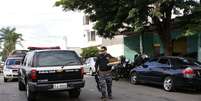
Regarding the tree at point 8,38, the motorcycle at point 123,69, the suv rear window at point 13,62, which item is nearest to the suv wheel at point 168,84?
the motorcycle at point 123,69

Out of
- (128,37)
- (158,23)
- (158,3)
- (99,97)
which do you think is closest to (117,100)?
(99,97)

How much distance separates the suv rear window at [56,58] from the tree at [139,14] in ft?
24.9

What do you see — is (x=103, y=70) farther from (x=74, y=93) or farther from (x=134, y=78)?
(x=134, y=78)

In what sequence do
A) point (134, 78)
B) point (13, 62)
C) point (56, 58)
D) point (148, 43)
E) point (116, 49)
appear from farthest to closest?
1. point (116, 49)
2. point (148, 43)
3. point (13, 62)
4. point (134, 78)
5. point (56, 58)

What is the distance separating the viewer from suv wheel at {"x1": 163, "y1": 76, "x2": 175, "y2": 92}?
18.4 metres

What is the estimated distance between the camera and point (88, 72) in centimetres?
3456

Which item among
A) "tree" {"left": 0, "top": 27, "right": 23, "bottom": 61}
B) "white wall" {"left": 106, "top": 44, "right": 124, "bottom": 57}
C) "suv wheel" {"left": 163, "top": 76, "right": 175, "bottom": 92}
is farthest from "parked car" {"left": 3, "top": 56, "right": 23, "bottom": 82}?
"tree" {"left": 0, "top": 27, "right": 23, "bottom": 61}

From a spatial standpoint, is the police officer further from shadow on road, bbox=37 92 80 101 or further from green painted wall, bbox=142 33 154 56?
green painted wall, bbox=142 33 154 56

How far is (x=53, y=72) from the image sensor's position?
14.6 m

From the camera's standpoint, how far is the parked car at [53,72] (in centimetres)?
1453

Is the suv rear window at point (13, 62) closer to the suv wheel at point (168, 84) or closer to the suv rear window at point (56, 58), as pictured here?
the suv wheel at point (168, 84)

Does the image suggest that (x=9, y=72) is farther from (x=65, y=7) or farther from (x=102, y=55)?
(x=102, y=55)

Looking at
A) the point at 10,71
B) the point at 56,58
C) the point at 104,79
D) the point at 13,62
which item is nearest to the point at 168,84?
the point at 104,79

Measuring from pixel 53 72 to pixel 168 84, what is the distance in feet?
19.2
